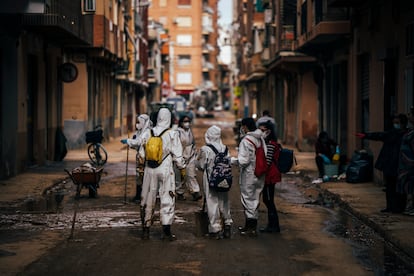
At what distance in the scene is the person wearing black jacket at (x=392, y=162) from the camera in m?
15.6

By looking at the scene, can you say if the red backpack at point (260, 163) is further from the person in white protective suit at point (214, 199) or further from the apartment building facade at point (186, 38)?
the apartment building facade at point (186, 38)

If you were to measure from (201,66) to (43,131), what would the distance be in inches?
3779

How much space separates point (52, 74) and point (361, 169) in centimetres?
1277

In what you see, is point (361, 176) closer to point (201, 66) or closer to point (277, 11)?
point (277, 11)

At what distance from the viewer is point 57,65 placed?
3169 centimetres

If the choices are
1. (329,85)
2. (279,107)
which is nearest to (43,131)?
(329,85)

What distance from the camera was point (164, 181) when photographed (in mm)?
12930

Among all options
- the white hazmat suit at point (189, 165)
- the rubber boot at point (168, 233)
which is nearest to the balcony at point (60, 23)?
the white hazmat suit at point (189, 165)

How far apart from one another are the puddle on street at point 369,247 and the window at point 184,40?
104609 mm

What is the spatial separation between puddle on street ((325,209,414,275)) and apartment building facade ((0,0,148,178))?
9.49 meters

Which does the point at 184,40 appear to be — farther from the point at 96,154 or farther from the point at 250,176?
the point at 250,176

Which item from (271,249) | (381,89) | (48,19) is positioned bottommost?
(271,249)

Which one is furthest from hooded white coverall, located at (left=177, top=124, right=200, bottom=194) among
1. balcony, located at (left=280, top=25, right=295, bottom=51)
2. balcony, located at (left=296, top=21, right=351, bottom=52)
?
balcony, located at (left=280, top=25, right=295, bottom=51)

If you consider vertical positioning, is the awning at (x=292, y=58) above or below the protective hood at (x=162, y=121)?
above
